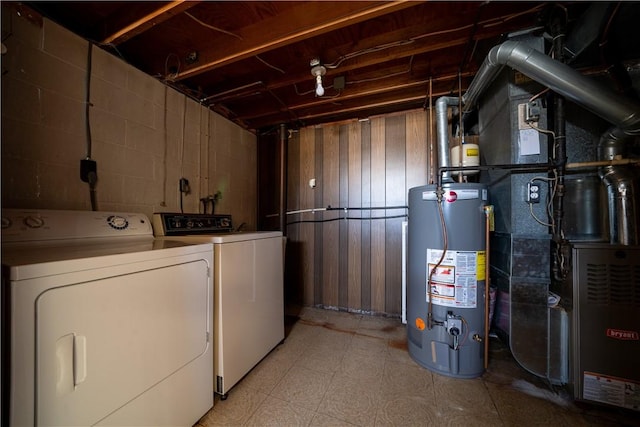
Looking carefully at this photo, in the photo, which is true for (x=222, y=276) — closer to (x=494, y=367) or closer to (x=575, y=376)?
(x=494, y=367)

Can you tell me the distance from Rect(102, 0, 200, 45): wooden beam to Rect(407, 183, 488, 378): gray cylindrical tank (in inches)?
73.4

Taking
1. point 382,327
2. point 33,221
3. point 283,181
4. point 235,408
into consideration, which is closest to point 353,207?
point 283,181

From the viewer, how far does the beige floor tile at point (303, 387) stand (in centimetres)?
137

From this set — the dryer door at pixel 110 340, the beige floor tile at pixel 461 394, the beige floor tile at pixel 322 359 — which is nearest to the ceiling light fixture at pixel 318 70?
the dryer door at pixel 110 340

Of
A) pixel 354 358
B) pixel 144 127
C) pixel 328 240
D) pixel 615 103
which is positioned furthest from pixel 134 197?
pixel 615 103

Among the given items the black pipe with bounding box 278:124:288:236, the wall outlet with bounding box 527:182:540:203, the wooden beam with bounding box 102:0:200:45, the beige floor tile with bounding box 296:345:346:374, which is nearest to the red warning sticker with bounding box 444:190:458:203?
the wall outlet with bounding box 527:182:540:203

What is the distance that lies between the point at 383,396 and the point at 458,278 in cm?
88

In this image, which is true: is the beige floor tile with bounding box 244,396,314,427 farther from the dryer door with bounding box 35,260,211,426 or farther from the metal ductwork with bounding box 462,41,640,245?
the metal ductwork with bounding box 462,41,640,245

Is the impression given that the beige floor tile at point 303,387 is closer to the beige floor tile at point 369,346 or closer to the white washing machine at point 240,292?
the white washing machine at point 240,292

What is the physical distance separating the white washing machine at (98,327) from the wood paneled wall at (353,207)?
163cm

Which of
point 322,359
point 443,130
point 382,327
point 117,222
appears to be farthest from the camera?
point 382,327

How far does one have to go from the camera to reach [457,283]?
60.2 inches

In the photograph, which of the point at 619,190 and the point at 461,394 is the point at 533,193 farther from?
the point at 461,394

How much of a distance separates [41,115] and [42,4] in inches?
25.2
